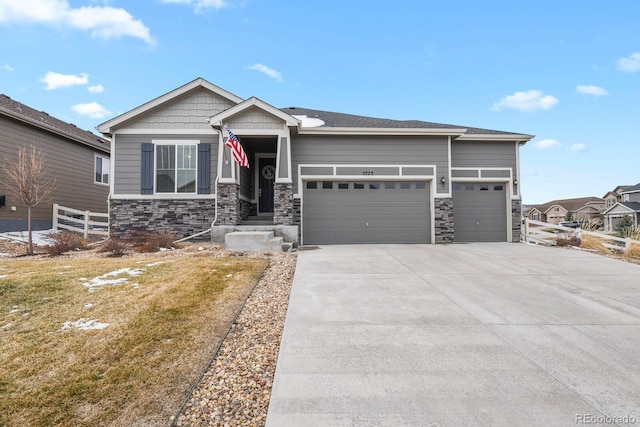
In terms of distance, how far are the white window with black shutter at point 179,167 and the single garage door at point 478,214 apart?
9476 mm

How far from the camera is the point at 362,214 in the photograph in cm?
1124

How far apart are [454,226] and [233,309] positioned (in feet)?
33.1

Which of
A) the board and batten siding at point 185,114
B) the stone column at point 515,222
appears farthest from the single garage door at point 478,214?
the board and batten siding at point 185,114

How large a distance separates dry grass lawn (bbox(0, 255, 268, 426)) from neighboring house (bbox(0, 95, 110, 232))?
25.6 ft

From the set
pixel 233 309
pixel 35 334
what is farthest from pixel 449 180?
pixel 35 334

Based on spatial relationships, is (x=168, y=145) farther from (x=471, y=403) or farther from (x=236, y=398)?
(x=471, y=403)

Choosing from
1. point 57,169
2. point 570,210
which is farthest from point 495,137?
point 570,210

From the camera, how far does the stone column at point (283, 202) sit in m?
10.1

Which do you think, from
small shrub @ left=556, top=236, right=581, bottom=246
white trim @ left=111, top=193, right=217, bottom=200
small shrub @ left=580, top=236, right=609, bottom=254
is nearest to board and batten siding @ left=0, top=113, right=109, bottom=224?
white trim @ left=111, top=193, right=217, bottom=200

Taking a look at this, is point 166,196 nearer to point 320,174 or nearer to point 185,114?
point 185,114

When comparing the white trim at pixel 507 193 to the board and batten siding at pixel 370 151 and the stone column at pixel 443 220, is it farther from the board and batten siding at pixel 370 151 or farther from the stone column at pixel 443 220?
the board and batten siding at pixel 370 151

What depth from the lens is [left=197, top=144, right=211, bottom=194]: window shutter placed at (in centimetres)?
1091

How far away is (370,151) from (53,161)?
1313cm

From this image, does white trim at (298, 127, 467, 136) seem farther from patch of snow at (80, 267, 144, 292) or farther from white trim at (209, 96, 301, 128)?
patch of snow at (80, 267, 144, 292)
